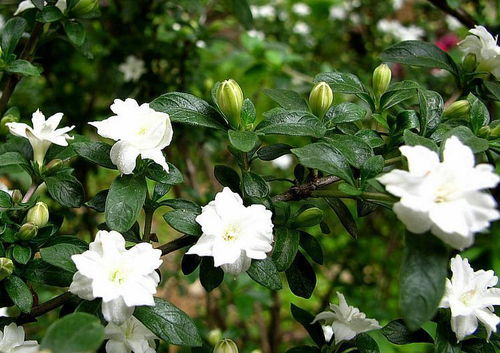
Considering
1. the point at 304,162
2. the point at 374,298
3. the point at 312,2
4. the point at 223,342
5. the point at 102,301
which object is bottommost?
the point at 374,298

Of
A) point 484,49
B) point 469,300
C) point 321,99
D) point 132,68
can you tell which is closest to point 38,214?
point 321,99

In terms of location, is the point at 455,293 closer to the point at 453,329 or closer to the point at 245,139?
the point at 453,329

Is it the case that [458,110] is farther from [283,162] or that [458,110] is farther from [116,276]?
[283,162]

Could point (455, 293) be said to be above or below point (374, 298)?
above

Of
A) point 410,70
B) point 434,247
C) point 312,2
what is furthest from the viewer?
point 312,2

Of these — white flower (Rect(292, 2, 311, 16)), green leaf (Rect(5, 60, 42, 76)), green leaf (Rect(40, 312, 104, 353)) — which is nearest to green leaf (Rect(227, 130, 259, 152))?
green leaf (Rect(40, 312, 104, 353))

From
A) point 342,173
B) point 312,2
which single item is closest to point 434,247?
point 342,173

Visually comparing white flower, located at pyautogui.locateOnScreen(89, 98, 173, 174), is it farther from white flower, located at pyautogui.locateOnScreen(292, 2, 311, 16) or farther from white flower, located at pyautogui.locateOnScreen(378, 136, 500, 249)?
white flower, located at pyautogui.locateOnScreen(292, 2, 311, 16)

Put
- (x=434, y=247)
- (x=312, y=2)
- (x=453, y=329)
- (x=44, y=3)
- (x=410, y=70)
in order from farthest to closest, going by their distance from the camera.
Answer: (x=312, y=2) → (x=410, y=70) → (x=44, y=3) → (x=453, y=329) → (x=434, y=247)
